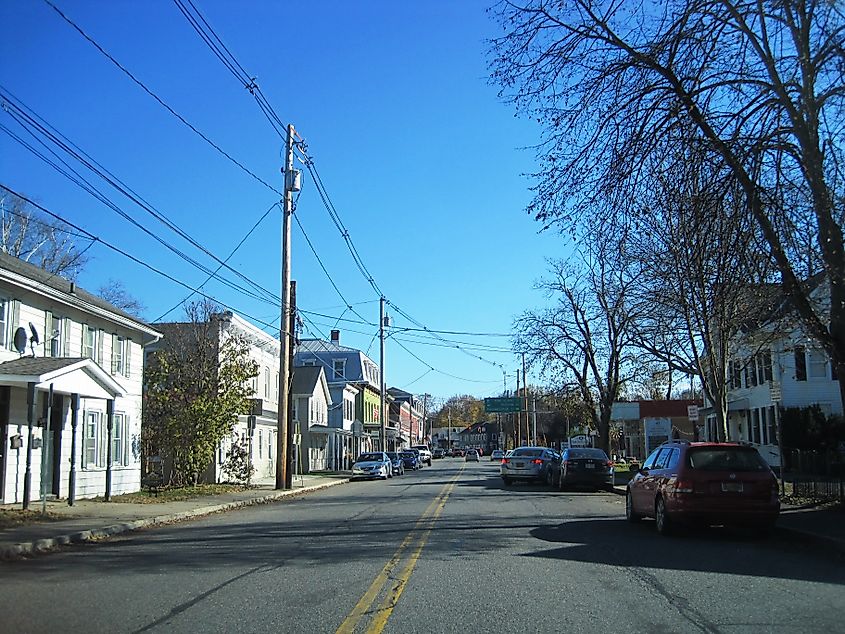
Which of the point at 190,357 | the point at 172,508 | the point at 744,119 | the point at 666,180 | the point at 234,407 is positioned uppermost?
the point at 744,119

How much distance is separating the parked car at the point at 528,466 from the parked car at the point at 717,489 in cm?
1888

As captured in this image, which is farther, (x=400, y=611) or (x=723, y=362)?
(x=723, y=362)

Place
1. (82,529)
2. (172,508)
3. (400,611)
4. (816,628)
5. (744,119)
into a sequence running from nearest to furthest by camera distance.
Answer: (816,628)
(400,611)
(744,119)
(82,529)
(172,508)

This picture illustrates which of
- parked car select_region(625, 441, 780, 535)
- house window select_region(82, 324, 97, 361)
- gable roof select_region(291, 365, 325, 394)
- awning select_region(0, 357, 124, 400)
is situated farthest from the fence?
gable roof select_region(291, 365, 325, 394)

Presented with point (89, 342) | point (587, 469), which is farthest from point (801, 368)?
point (89, 342)

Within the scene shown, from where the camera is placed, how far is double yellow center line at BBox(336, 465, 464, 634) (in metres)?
7.52

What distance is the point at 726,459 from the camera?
45.7 ft

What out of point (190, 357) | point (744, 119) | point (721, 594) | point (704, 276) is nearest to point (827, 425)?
point (704, 276)

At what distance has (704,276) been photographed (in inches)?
706

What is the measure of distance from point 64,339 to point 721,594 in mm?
19595

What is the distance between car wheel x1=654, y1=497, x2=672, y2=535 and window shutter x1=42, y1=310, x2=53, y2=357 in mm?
16372

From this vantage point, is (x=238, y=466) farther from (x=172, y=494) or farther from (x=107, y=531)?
(x=107, y=531)

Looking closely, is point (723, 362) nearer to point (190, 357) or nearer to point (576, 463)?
point (576, 463)

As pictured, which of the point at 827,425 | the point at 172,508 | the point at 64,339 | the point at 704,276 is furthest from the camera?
the point at 827,425
